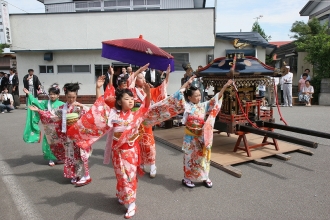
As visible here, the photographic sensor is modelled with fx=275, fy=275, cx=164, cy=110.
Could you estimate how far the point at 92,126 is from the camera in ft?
11.7

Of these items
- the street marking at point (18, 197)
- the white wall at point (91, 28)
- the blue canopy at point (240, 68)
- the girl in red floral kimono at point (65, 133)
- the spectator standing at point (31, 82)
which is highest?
the white wall at point (91, 28)

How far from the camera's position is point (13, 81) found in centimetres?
1348

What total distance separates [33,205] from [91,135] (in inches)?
48.3

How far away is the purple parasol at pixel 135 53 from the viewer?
183 inches

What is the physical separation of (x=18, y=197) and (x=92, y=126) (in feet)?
5.21

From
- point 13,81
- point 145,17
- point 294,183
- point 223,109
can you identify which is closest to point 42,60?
point 13,81

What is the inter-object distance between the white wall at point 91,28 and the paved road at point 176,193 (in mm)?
9572

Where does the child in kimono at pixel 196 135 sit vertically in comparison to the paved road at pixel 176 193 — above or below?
above

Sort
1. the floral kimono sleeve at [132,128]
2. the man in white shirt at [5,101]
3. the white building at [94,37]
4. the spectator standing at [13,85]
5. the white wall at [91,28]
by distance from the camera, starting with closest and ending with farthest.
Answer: the floral kimono sleeve at [132,128] → the man in white shirt at [5,101] → the spectator standing at [13,85] → the white building at [94,37] → the white wall at [91,28]

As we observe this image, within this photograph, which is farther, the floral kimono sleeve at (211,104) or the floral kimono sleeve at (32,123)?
the floral kimono sleeve at (32,123)

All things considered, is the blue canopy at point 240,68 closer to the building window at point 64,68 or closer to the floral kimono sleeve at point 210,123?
the floral kimono sleeve at point 210,123

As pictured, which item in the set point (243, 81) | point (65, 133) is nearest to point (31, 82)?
point (65, 133)

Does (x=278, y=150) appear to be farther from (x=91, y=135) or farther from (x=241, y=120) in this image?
(x=91, y=135)

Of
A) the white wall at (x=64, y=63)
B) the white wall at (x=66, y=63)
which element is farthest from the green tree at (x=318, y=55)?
the white wall at (x=64, y=63)
